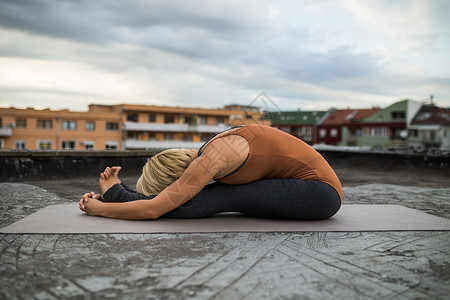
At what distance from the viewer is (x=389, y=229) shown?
246 centimetres

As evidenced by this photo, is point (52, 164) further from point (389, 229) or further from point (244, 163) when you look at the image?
point (389, 229)

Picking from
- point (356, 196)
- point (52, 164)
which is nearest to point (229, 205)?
point (356, 196)

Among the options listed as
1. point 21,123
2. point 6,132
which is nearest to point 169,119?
point 21,123

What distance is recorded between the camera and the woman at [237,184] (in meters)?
2.38

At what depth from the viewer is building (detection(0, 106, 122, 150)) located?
3781 cm

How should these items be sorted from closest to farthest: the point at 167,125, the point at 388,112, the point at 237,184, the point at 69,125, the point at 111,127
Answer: the point at 237,184, the point at 69,125, the point at 111,127, the point at 167,125, the point at 388,112

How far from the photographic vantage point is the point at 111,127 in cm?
4284

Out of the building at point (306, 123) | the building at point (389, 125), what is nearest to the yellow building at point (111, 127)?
the building at point (306, 123)

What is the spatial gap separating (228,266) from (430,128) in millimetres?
48149

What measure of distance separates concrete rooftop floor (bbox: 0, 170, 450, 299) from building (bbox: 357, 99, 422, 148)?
151 ft

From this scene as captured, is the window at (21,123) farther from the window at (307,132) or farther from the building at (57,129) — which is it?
the window at (307,132)

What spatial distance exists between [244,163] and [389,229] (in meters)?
1.06

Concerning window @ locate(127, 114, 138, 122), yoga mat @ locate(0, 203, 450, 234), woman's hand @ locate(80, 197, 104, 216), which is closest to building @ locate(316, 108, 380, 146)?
window @ locate(127, 114, 138, 122)

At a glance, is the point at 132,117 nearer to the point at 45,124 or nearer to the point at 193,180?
the point at 45,124
